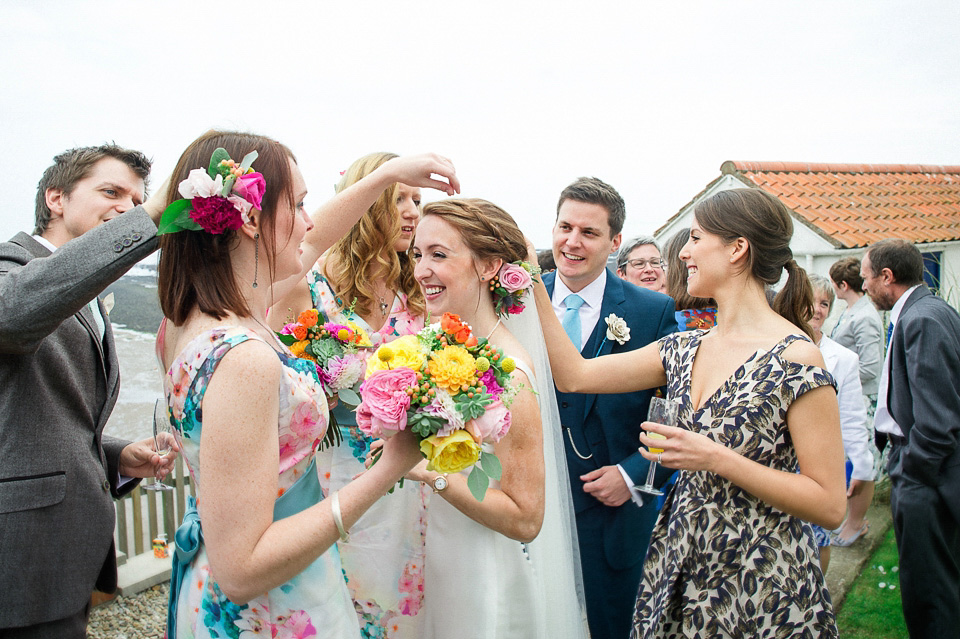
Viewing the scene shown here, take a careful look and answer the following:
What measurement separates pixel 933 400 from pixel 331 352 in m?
4.11

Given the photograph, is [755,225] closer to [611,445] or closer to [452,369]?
[611,445]

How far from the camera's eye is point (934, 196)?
13.8 m

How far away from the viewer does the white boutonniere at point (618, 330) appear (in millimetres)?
3389

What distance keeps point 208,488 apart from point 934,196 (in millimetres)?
16609

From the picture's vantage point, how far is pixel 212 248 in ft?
6.01

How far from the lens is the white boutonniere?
11.1 ft

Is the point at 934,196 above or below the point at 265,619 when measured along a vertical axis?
above

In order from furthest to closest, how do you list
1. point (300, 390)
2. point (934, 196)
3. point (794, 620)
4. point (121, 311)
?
point (934, 196)
point (121, 311)
point (794, 620)
point (300, 390)

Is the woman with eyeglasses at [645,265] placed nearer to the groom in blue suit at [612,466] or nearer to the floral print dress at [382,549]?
the groom in blue suit at [612,466]

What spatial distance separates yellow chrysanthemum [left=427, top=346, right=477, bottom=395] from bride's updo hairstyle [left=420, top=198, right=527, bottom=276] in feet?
3.22

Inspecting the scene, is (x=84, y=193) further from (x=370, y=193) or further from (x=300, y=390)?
(x=300, y=390)

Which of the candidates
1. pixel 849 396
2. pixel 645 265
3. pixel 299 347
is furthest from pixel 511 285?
pixel 645 265

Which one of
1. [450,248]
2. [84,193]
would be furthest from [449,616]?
[84,193]

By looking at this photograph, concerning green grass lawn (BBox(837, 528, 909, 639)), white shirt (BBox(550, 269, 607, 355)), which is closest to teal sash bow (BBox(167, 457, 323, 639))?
white shirt (BBox(550, 269, 607, 355))
